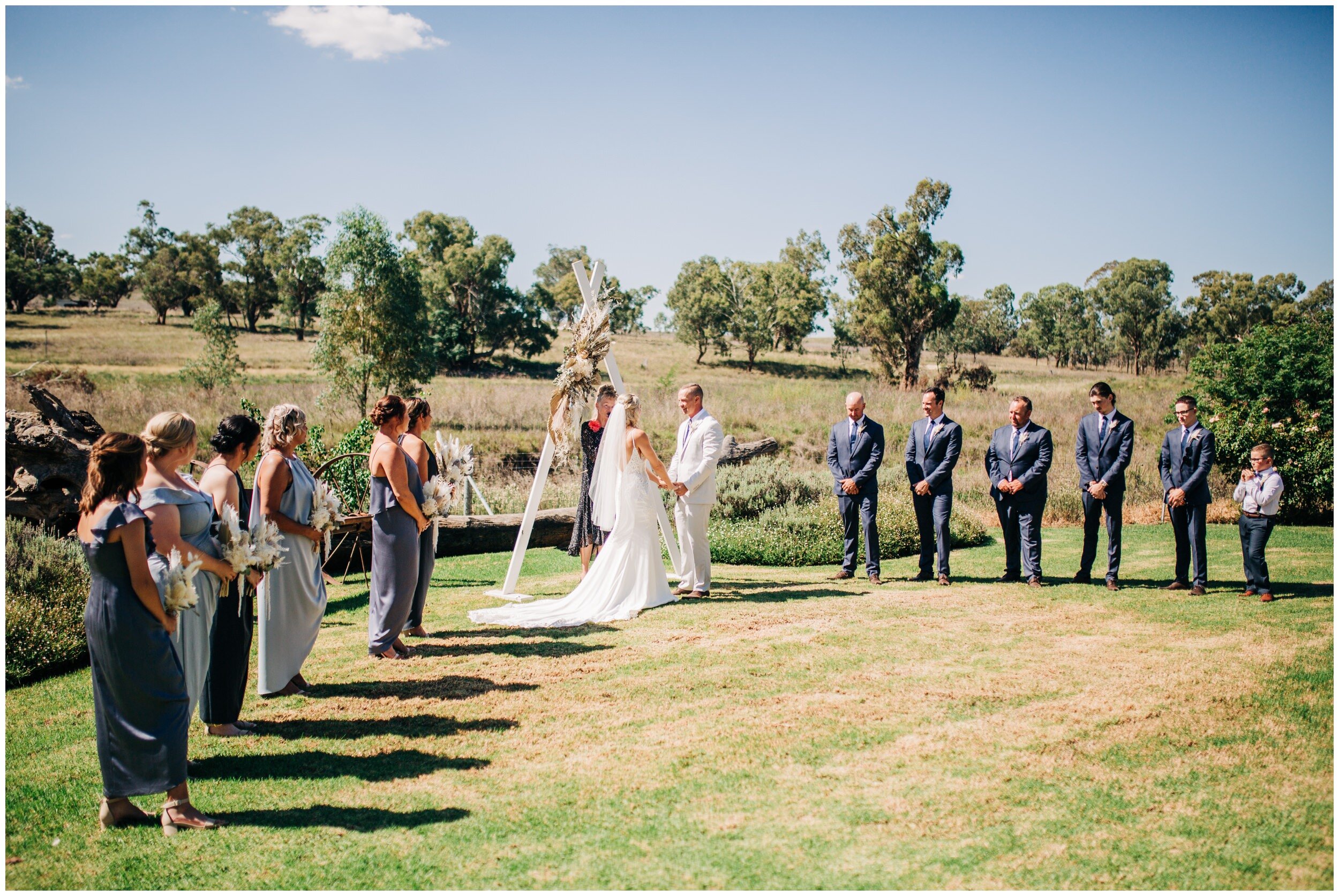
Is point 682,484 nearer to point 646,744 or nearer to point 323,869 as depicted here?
point 646,744

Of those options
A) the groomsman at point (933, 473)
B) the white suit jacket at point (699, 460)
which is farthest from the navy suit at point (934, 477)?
the white suit jacket at point (699, 460)

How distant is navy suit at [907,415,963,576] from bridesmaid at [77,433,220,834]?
7.38 meters

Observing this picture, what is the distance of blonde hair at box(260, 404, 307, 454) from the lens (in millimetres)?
5496

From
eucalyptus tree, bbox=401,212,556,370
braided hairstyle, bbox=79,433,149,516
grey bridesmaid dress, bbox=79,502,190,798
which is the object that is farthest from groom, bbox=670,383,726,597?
eucalyptus tree, bbox=401,212,556,370

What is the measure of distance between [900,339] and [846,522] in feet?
124

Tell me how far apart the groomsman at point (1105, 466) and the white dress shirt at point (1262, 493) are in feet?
3.39

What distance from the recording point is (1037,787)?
4.13 meters

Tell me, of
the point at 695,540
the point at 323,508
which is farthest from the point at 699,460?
the point at 323,508

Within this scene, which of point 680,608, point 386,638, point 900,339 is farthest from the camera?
point 900,339

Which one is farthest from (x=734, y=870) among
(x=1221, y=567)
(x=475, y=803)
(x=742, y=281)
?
(x=742, y=281)

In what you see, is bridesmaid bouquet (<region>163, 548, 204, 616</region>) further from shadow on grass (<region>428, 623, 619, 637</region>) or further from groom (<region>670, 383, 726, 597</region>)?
groom (<region>670, 383, 726, 597</region>)

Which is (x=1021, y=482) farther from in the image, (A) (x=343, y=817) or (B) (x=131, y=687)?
(B) (x=131, y=687)

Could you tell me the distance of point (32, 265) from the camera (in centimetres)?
6069

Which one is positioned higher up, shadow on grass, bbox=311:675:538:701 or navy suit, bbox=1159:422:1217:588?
navy suit, bbox=1159:422:1217:588
